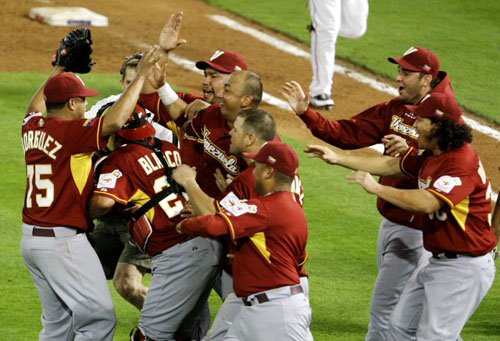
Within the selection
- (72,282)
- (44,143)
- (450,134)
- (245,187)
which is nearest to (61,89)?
(44,143)

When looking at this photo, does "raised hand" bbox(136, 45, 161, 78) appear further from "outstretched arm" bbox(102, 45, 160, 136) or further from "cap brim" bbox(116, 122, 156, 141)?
"cap brim" bbox(116, 122, 156, 141)

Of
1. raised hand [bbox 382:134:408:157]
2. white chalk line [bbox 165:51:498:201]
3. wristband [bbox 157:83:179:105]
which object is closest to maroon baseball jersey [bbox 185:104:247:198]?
wristband [bbox 157:83:179:105]

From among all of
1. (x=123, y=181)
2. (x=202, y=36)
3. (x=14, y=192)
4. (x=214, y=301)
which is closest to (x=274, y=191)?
(x=123, y=181)

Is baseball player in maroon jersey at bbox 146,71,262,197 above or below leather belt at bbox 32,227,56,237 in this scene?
above

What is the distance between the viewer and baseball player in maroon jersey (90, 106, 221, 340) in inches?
248

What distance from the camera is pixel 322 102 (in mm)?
12562

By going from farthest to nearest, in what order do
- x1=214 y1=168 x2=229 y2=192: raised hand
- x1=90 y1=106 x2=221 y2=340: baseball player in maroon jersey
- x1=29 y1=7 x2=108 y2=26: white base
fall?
x1=29 y1=7 x2=108 y2=26: white base, x1=214 y1=168 x2=229 y2=192: raised hand, x1=90 y1=106 x2=221 y2=340: baseball player in maroon jersey

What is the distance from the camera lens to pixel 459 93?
1367cm

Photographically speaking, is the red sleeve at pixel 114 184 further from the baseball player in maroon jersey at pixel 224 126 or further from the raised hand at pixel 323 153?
the raised hand at pixel 323 153

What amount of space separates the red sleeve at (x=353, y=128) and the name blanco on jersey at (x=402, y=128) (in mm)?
130

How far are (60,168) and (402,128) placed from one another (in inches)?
98.9

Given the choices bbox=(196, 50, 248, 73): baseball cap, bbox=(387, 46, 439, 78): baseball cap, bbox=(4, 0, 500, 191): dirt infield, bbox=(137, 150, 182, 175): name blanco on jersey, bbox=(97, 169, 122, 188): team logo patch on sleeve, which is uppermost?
bbox=(387, 46, 439, 78): baseball cap

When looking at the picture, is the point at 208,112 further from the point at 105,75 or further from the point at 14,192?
the point at 105,75

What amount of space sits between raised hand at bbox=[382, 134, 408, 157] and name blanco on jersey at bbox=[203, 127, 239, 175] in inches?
41.2
